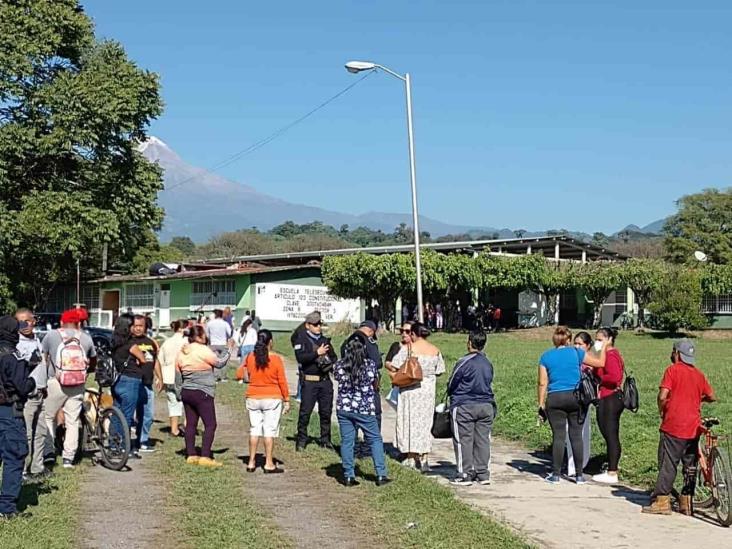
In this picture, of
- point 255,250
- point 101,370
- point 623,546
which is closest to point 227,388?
point 101,370

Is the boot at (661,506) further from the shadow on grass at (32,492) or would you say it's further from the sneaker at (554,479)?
the shadow on grass at (32,492)

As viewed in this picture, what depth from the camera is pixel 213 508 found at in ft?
29.6

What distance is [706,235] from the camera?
7050 centimetres

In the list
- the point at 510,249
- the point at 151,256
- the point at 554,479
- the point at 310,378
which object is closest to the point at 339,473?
the point at 310,378

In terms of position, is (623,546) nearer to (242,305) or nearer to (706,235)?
(242,305)

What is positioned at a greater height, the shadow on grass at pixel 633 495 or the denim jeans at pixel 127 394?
the denim jeans at pixel 127 394

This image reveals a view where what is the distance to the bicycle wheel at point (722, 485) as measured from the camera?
8.56m

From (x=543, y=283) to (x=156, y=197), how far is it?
20361 millimetres

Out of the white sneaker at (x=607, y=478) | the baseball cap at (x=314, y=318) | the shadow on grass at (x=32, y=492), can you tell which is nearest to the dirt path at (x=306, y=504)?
the baseball cap at (x=314, y=318)

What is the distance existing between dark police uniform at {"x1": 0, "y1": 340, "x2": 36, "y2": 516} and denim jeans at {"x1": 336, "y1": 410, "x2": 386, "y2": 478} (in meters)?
3.38

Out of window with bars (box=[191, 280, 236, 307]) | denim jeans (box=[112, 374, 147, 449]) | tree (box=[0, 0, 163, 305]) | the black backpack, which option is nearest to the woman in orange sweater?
denim jeans (box=[112, 374, 147, 449])

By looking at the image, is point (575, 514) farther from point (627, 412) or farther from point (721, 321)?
point (721, 321)

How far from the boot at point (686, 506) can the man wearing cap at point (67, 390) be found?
6591 mm

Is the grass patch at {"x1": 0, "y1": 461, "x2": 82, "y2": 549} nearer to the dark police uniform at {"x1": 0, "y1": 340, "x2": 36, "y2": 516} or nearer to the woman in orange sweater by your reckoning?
the dark police uniform at {"x1": 0, "y1": 340, "x2": 36, "y2": 516}
